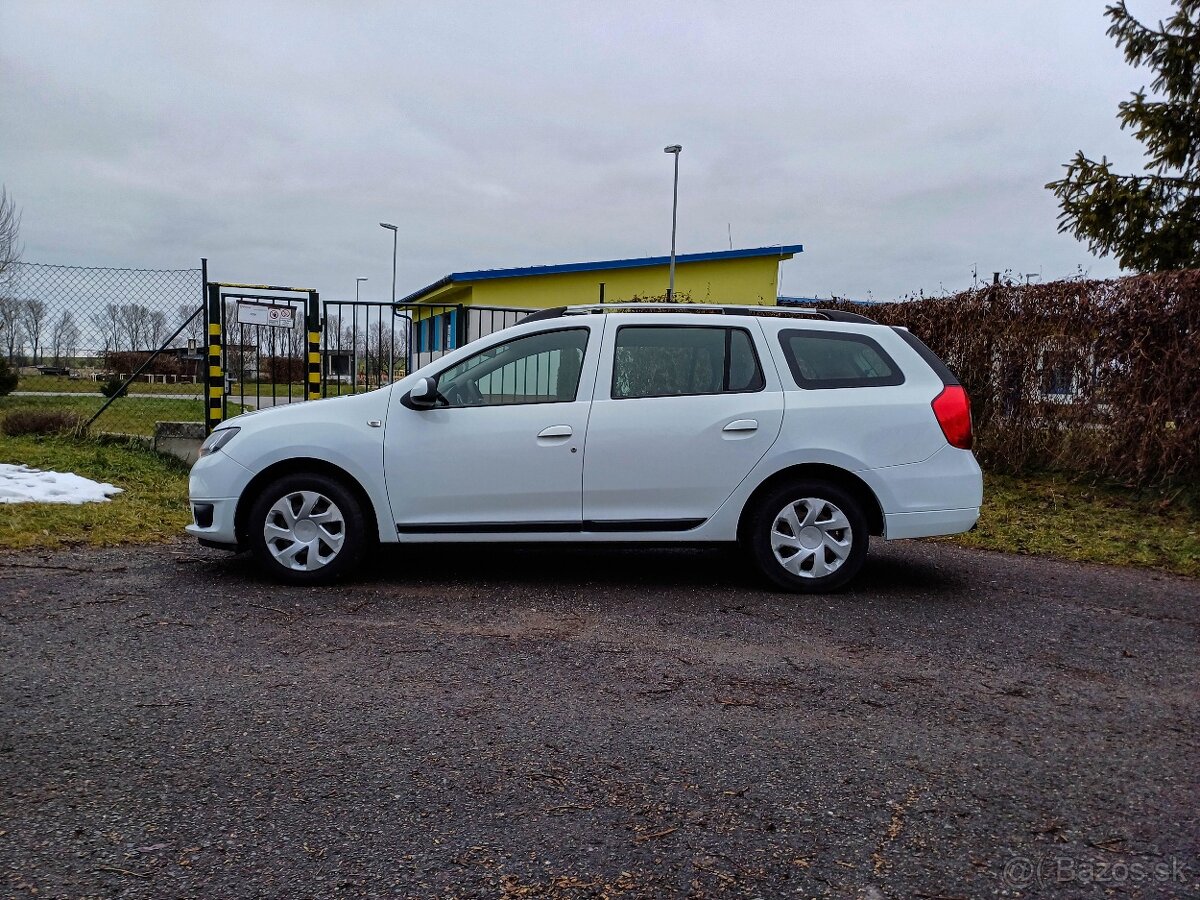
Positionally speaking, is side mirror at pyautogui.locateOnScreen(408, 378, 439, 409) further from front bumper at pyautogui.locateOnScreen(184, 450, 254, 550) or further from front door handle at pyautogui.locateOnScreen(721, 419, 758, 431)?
front door handle at pyautogui.locateOnScreen(721, 419, 758, 431)

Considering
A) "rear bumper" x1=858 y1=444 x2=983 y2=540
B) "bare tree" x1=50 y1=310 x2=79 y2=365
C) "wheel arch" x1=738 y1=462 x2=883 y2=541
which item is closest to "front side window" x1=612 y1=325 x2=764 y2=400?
"wheel arch" x1=738 y1=462 x2=883 y2=541

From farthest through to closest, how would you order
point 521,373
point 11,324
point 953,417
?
point 11,324 < point 521,373 < point 953,417

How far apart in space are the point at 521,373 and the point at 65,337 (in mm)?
9337

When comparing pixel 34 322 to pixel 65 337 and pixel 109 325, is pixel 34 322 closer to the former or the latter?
pixel 65 337

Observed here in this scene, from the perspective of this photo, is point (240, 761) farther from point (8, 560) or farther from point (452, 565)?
point (8, 560)

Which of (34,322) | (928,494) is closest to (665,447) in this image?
(928,494)

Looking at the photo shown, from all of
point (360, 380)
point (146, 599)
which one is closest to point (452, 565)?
point (146, 599)

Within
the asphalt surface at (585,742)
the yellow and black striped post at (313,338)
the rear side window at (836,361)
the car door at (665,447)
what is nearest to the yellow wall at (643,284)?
the yellow and black striped post at (313,338)

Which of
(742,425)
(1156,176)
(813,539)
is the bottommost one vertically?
(813,539)

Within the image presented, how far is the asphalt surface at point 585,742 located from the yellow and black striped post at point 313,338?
18.7 ft

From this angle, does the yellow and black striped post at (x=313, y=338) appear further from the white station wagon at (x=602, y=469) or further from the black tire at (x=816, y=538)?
the black tire at (x=816, y=538)

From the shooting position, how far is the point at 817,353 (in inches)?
228

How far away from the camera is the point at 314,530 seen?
556cm

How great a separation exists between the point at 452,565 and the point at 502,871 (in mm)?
3987
